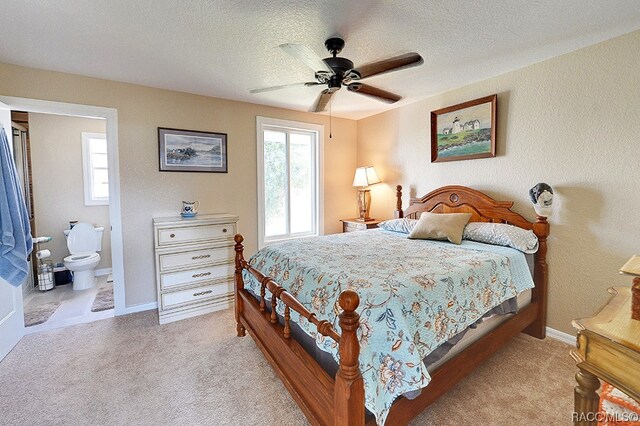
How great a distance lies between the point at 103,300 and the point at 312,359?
3.32m

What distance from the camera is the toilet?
3.66 m

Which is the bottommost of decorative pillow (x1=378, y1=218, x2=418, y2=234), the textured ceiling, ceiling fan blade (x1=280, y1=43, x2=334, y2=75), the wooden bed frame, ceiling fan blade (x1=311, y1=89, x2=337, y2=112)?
the wooden bed frame

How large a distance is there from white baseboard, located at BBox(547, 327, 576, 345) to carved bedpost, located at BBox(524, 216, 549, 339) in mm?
64

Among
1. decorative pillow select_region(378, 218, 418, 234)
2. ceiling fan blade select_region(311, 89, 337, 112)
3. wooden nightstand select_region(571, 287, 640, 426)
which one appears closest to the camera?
wooden nightstand select_region(571, 287, 640, 426)

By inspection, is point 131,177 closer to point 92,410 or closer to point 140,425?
point 92,410

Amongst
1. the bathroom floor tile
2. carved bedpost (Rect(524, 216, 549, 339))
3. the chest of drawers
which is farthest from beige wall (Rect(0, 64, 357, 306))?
carved bedpost (Rect(524, 216, 549, 339))

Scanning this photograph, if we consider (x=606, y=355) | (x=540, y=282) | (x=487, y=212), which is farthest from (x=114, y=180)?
(x=540, y=282)

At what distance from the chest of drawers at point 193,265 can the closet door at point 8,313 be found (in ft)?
3.64

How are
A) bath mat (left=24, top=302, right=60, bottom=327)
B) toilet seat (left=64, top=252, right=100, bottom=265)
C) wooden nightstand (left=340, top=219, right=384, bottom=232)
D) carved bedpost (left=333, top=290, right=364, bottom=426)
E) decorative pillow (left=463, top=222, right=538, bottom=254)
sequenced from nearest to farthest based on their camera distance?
carved bedpost (left=333, top=290, right=364, bottom=426)
decorative pillow (left=463, top=222, right=538, bottom=254)
bath mat (left=24, top=302, right=60, bottom=327)
toilet seat (left=64, top=252, right=100, bottom=265)
wooden nightstand (left=340, top=219, right=384, bottom=232)

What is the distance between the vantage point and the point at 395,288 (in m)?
1.42

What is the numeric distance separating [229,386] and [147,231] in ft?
6.89

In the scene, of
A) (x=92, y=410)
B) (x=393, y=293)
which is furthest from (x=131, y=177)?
(x=393, y=293)

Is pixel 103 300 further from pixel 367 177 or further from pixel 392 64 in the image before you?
pixel 392 64

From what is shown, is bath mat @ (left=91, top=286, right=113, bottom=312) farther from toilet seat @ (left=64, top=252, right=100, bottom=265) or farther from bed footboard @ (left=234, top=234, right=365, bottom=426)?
bed footboard @ (left=234, top=234, right=365, bottom=426)
